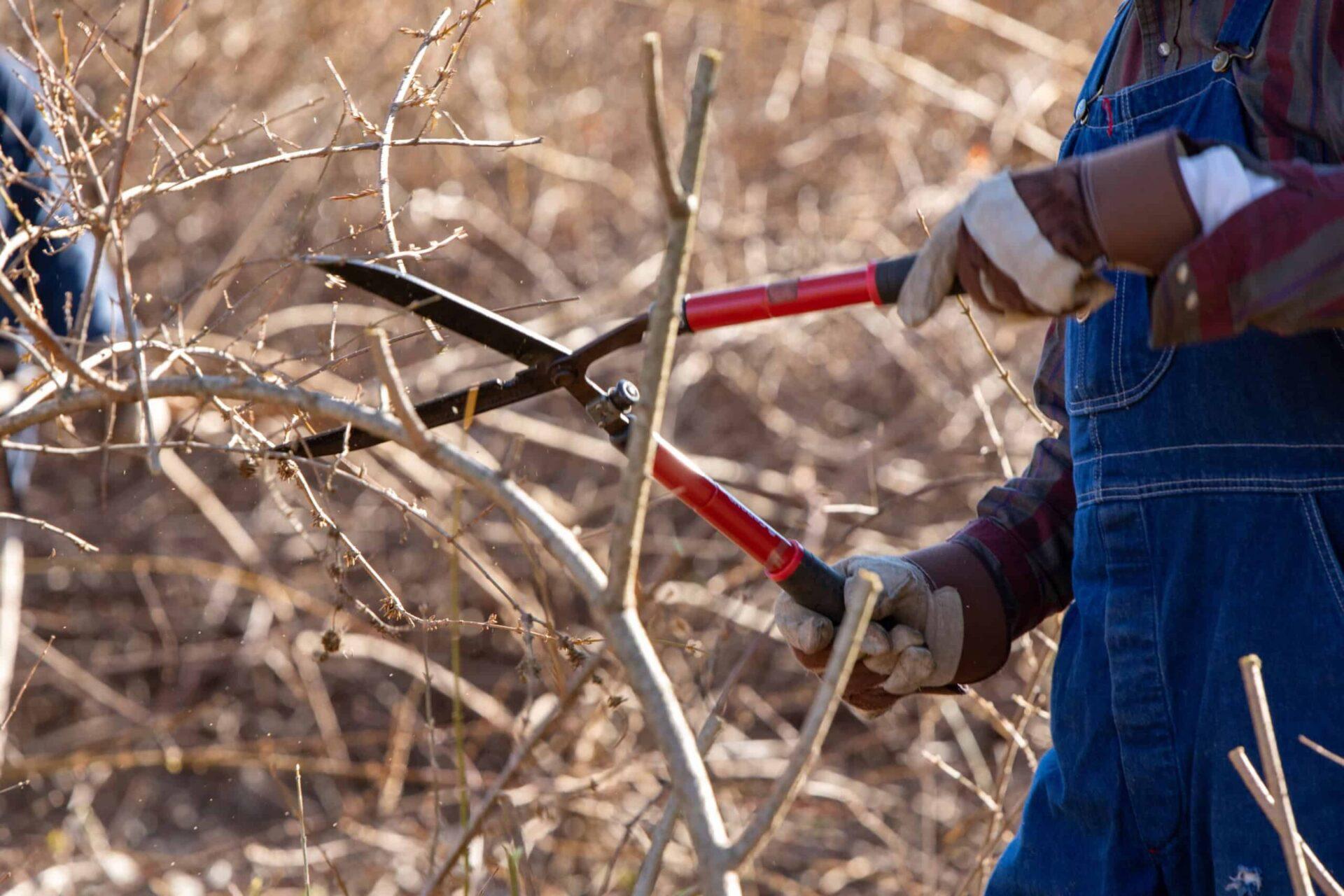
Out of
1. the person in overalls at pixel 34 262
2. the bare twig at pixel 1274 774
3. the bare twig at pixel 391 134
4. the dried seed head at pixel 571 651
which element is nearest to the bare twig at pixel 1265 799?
the bare twig at pixel 1274 774

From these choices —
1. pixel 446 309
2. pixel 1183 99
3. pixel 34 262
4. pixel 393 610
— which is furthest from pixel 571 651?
pixel 34 262

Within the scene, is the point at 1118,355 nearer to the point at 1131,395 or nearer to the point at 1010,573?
the point at 1131,395

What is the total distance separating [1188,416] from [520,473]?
1575mm

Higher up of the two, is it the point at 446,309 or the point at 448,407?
the point at 446,309

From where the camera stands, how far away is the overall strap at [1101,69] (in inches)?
56.0

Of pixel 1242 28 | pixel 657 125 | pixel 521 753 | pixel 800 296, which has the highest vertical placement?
pixel 1242 28

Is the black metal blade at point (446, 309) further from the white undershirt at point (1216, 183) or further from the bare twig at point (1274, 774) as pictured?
the bare twig at point (1274, 774)

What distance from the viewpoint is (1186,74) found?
1279mm

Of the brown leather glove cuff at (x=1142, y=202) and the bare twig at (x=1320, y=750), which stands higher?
the brown leather glove cuff at (x=1142, y=202)

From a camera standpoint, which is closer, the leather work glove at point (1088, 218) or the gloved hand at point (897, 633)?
the leather work glove at point (1088, 218)

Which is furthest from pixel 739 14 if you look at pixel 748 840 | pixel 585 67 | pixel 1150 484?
pixel 748 840

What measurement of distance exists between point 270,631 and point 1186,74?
12.4 feet

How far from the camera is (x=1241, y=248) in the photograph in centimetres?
102

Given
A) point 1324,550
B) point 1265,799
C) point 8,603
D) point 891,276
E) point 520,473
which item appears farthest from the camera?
point 8,603
